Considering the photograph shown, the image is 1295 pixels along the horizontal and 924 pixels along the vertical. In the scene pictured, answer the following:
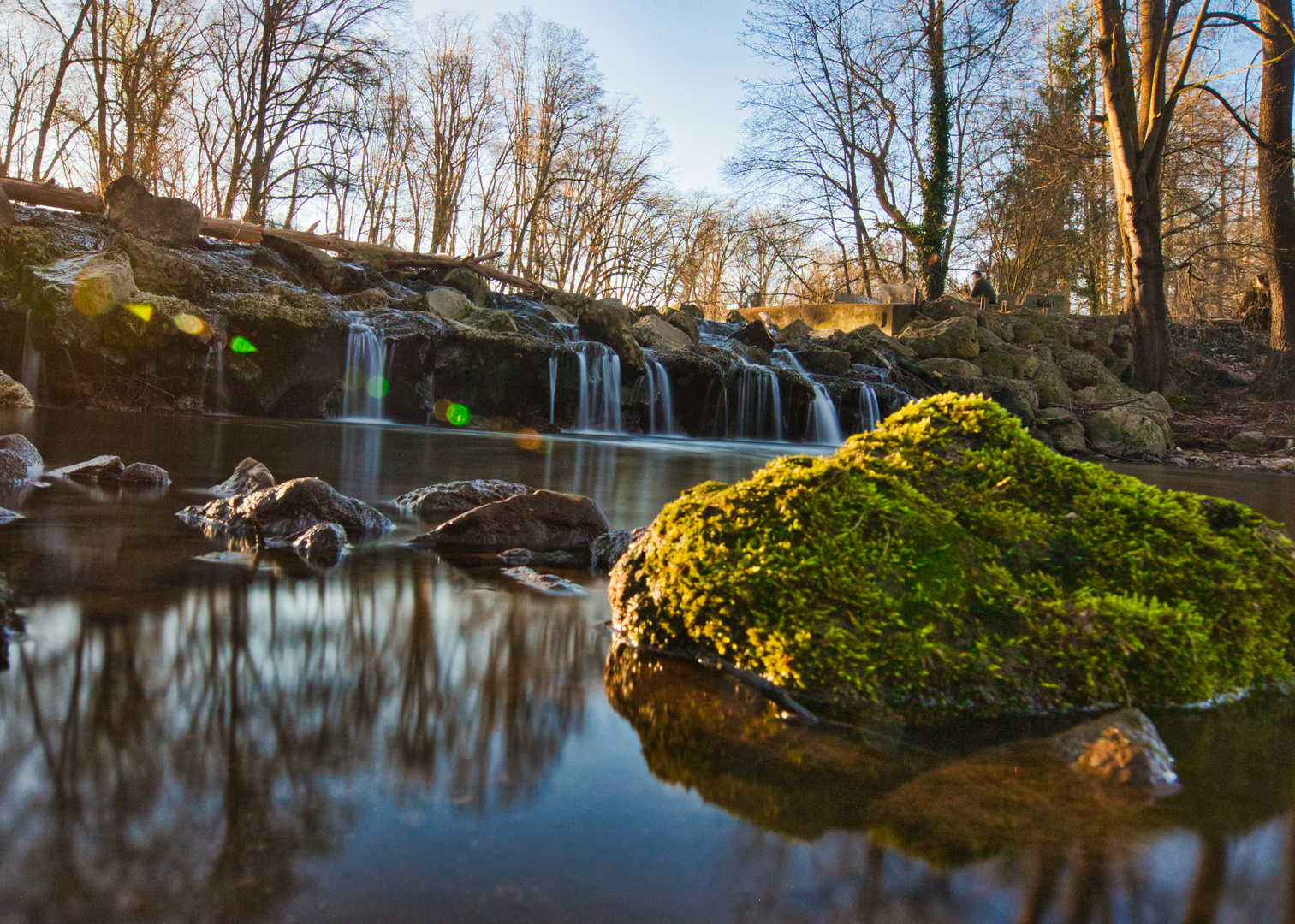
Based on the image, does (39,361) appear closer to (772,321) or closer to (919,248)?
(772,321)

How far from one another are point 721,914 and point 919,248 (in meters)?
27.0

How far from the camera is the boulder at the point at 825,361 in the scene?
1836 centimetres

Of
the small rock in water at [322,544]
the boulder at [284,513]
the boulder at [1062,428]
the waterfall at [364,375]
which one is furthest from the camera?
the boulder at [1062,428]

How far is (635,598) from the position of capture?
2.68 meters

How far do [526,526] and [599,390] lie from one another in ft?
40.3

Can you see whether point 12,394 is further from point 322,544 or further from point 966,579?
point 966,579

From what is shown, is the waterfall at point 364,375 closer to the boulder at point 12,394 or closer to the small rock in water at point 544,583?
the boulder at point 12,394

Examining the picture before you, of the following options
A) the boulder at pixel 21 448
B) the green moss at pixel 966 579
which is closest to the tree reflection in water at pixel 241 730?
the green moss at pixel 966 579

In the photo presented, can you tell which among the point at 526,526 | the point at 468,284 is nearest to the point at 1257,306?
the point at 468,284

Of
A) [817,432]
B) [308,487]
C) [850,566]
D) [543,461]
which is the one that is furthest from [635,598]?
[817,432]

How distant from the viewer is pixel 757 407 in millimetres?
17297

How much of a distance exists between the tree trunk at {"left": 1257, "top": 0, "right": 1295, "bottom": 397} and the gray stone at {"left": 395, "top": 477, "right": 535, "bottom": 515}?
19.0 m

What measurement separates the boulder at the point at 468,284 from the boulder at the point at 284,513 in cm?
1501

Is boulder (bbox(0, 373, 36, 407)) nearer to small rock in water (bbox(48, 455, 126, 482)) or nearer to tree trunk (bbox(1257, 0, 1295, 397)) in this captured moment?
small rock in water (bbox(48, 455, 126, 482))
